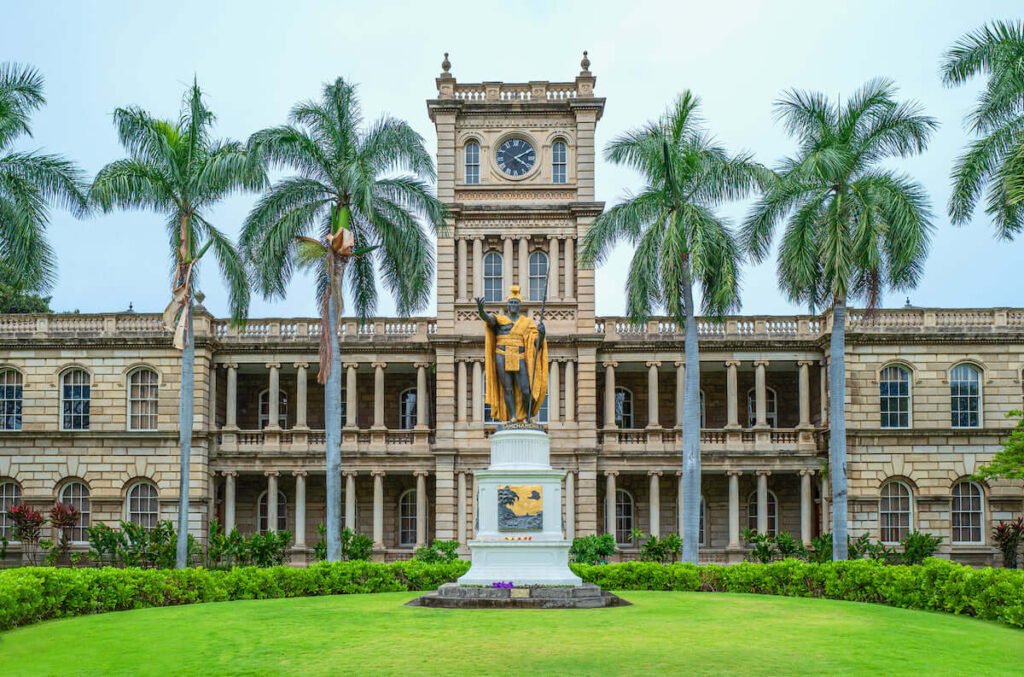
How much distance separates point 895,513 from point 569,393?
11.5 meters

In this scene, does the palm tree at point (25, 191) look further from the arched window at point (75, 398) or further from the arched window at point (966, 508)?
the arched window at point (966, 508)

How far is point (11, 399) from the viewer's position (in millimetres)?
39344

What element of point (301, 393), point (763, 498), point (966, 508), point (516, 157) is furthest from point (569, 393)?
point (966, 508)

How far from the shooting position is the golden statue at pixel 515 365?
2092cm

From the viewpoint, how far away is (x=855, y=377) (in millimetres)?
38281

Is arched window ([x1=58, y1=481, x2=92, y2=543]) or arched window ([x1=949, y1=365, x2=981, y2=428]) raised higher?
arched window ([x1=949, y1=365, x2=981, y2=428])

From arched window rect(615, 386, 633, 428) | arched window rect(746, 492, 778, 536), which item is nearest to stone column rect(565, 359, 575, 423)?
arched window rect(615, 386, 633, 428)

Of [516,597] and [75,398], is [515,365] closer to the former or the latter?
[516,597]

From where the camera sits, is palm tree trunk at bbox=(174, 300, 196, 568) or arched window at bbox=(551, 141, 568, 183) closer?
palm tree trunk at bbox=(174, 300, 196, 568)

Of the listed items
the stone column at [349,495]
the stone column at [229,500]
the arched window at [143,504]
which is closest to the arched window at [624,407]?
the stone column at [349,495]

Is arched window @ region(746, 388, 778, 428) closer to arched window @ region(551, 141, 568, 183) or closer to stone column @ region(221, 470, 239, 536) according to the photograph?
→ arched window @ region(551, 141, 568, 183)

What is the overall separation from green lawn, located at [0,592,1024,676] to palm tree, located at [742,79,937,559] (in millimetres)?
10832

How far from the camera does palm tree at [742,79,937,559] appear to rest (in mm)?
28156

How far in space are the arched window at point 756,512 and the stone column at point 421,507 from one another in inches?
449
